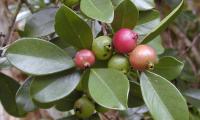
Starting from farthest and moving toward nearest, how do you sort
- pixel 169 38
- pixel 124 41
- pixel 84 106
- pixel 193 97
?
pixel 169 38 → pixel 193 97 → pixel 84 106 → pixel 124 41

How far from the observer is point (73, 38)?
34.6 inches

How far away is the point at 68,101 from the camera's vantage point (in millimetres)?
965

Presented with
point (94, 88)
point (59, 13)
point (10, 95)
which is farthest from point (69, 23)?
point (10, 95)

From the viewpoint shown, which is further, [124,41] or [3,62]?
[3,62]

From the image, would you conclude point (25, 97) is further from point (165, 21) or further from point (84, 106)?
point (165, 21)

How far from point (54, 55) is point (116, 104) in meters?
0.19

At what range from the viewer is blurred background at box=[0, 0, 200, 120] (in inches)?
51.1

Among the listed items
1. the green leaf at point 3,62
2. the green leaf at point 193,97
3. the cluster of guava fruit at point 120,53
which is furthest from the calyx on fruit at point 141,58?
the green leaf at point 193,97

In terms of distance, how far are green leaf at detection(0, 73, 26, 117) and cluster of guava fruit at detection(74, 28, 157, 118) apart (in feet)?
1.13

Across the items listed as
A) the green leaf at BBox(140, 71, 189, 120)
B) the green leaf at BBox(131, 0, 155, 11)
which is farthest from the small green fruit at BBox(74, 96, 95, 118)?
the green leaf at BBox(131, 0, 155, 11)

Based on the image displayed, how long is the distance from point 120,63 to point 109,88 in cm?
5

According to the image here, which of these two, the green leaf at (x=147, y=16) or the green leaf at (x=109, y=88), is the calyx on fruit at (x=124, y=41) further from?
the green leaf at (x=147, y=16)

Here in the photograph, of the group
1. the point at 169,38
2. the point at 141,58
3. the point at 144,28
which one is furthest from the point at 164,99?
the point at 169,38

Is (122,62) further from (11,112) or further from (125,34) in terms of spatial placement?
(11,112)
